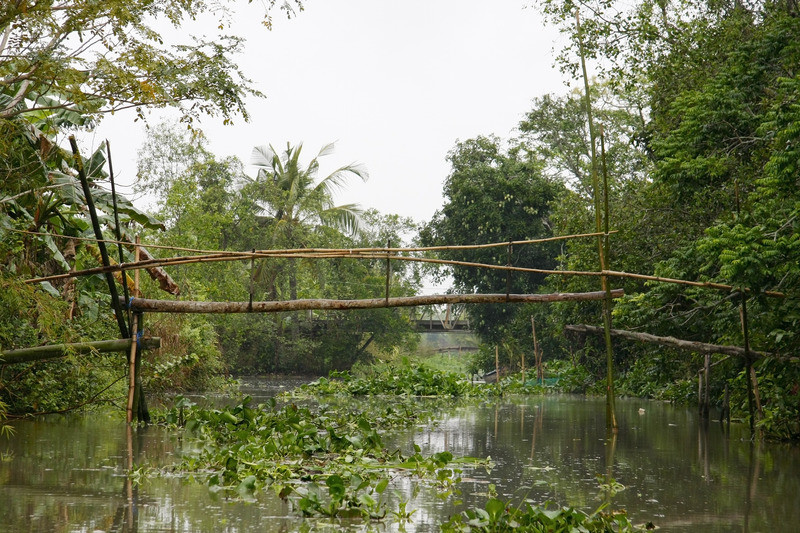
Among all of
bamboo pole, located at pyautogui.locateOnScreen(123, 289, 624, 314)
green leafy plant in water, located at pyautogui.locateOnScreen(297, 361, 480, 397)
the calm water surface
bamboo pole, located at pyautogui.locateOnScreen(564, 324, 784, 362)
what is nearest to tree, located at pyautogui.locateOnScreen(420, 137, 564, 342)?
green leafy plant in water, located at pyautogui.locateOnScreen(297, 361, 480, 397)

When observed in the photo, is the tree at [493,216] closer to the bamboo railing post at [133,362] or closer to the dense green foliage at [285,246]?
the dense green foliage at [285,246]

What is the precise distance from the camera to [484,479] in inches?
227

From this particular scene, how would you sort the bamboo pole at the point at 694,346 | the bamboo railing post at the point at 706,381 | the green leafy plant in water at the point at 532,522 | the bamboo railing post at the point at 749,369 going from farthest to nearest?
the bamboo railing post at the point at 706,381 < the bamboo pole at the point at 694,346 < the bamboo railing post at the point at 749,369 < the green leafy plant in water at the point at 532,522

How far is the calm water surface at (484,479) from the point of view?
421 cm

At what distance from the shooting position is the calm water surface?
4211 millimetres

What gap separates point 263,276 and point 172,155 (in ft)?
18.9

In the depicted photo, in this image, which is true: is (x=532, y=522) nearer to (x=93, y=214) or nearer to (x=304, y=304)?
(x=304, y=304)

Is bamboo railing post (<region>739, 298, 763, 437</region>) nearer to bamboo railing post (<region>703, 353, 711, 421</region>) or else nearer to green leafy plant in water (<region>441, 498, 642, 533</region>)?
bamboo railing post (<region>703, 353, 711, 421</region>)

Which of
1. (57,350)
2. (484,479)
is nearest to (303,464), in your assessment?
(484,479)

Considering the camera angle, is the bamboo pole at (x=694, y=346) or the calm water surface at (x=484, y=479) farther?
the bamboo pole at (x=694, y=346)

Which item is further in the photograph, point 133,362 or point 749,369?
point 749,369

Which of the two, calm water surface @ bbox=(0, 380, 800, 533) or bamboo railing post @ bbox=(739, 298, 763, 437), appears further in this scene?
bamboo railing post @ bbox=(739, 298, 763, 437)

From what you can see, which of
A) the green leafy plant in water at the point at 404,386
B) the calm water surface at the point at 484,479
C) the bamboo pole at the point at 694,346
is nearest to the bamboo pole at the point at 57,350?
the calm water surface at the point at 484,479

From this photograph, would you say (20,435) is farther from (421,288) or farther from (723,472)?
(421,288)
